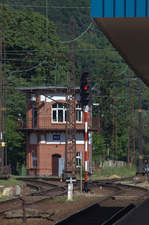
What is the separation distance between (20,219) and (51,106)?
4167cm

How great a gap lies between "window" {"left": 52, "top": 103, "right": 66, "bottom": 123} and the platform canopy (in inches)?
1712

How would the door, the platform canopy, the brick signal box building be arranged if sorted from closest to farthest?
1. the platform canopy
2. the door
3. the brick signal box building

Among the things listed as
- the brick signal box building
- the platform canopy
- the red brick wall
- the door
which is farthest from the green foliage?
the platform canopy

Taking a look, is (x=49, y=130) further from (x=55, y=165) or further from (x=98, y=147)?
(x=98, y=147)

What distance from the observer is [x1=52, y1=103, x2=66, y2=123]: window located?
6131cm

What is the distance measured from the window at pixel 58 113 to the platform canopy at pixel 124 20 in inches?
1712

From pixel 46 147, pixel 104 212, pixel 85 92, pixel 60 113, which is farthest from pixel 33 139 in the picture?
pixel 104 212

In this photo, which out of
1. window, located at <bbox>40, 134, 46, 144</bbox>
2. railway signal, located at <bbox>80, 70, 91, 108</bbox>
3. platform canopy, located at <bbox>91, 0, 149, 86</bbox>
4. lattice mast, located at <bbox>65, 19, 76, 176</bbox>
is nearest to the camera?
platform canopy, located at <bbox>91, 0, 149, 86</bbox>

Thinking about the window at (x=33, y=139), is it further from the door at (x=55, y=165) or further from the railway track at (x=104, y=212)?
the railway track at (x=104, y=212)

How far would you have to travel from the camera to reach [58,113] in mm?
61500

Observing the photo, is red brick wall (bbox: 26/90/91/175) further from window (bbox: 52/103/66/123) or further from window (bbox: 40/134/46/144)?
window (bbox: 52/103/66/123)

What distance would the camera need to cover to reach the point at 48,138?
61938mm

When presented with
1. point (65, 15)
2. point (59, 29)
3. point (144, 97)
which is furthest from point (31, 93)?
point (65, 15)

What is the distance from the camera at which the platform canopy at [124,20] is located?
15578 millimetres
